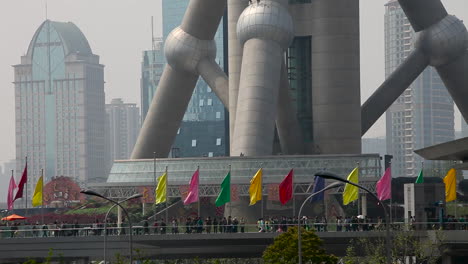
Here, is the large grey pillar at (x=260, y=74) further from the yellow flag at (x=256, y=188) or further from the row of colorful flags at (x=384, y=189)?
the row of colorful flags at (x=384, y=189)

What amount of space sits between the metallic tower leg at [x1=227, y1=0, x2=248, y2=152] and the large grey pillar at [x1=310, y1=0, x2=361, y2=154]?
21.5ft

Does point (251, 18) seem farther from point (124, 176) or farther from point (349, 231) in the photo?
point (349, 231)

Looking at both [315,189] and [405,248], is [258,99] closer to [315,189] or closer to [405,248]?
[315,189]

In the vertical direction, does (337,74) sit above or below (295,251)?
above

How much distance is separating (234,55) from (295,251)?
53.2 m

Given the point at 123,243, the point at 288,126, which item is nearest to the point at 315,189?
the point at 123,243

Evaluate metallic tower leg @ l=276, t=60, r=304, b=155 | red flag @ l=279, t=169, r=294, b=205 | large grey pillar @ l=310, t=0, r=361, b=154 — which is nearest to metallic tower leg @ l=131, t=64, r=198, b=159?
metallic tower leg @ l=276, t=60, r=304, b=155

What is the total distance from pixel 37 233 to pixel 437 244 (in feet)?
80.9

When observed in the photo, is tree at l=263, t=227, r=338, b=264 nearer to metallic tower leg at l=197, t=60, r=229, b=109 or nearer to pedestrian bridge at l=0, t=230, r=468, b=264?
pedestrian bridge at l=0, t=230, r=468, b=264

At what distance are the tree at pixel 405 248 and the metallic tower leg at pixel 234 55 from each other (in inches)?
1613

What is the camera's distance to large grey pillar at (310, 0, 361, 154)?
4919 inches

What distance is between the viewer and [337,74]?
124875 millimetres

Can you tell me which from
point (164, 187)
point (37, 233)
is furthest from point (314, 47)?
point (37, 233)

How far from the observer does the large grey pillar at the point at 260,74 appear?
117 meters
